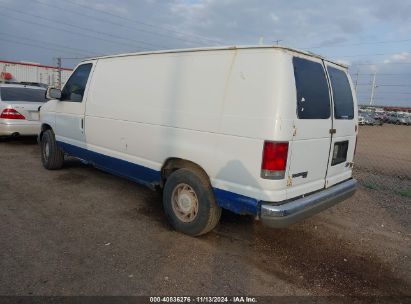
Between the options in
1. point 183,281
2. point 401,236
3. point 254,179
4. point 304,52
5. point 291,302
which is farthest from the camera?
point 401,236

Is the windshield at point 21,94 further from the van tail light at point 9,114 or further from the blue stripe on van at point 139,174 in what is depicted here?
the blue stripe on van at point 139,174

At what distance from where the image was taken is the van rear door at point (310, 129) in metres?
3.73

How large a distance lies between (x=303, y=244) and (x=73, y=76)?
15.4ft

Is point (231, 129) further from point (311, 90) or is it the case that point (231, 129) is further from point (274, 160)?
point (311, 90)

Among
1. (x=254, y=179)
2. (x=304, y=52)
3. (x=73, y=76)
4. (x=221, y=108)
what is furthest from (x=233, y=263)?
(x=73, y=76)

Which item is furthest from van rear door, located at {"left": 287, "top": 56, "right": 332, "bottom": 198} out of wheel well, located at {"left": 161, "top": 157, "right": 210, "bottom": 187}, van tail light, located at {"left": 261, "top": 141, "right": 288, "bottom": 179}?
wheel well, located at {"left": 161, "top": 157, "right": 210, "bottom": 187}

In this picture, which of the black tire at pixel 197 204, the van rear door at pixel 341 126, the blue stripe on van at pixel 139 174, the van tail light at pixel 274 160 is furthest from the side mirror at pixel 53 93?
the van rear door at pixel 341 126

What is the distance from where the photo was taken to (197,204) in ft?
14.0

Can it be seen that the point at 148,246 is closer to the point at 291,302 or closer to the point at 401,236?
the point at 291,302

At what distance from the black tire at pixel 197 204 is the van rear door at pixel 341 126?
146 cm

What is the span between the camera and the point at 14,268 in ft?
11.3

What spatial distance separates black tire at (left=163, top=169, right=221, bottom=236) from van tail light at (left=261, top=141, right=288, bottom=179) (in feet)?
2.66

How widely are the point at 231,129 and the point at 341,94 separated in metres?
1.80

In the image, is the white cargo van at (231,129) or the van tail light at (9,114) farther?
the van tail light at (9,114)
